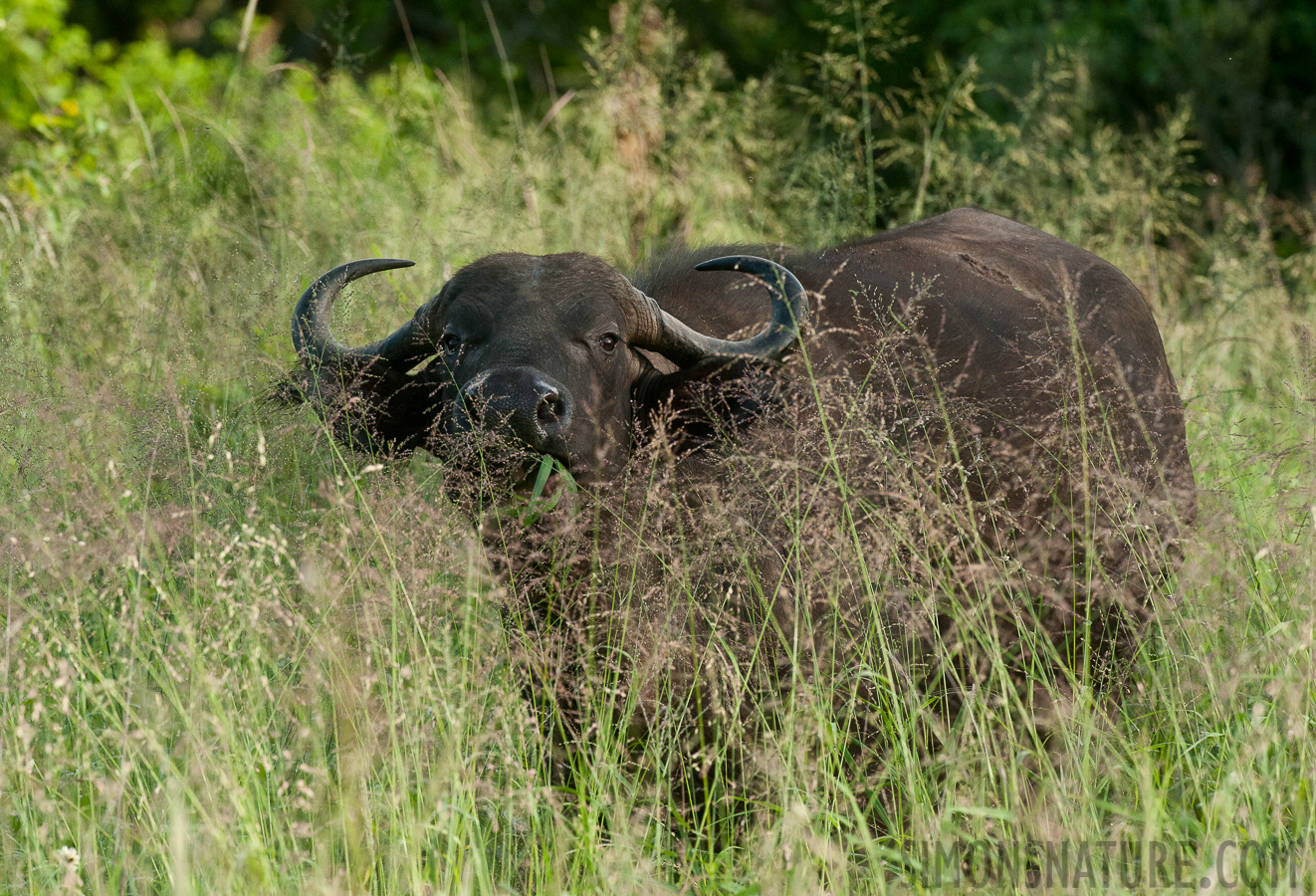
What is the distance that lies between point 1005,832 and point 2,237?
19.4 ft

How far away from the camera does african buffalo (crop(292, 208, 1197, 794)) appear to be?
10.6ft

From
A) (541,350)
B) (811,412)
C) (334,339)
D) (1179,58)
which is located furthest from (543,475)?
(1179,58)

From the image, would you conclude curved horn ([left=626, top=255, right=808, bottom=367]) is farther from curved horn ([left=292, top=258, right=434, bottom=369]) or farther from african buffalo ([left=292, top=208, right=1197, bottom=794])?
curved horn ([left=292, top=258, right=434, bottom=369])

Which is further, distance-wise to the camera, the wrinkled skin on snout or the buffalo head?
the buffalo head

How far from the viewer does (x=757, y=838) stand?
2.99m

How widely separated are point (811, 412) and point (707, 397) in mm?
376

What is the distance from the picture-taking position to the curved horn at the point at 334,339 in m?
3.94

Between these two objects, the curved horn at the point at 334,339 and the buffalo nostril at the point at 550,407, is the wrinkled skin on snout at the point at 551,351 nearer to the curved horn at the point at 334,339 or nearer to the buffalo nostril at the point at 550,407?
the buffalo nostril at the point at 550,407

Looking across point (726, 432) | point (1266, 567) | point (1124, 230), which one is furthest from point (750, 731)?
point (1124, 230)

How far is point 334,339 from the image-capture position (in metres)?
4.06

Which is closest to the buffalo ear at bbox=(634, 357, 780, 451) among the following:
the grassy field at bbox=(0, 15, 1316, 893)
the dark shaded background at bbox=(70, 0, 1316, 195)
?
the grassy field at bbox=(0, 15, 1316, 893)

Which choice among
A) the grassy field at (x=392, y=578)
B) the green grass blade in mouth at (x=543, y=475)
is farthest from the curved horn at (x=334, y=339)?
the green grass blade in mouth at (x=543, y=475)

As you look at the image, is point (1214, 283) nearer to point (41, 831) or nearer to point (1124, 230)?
point (1124, 230)

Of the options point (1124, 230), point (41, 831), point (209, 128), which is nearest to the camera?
point (41, 831)
